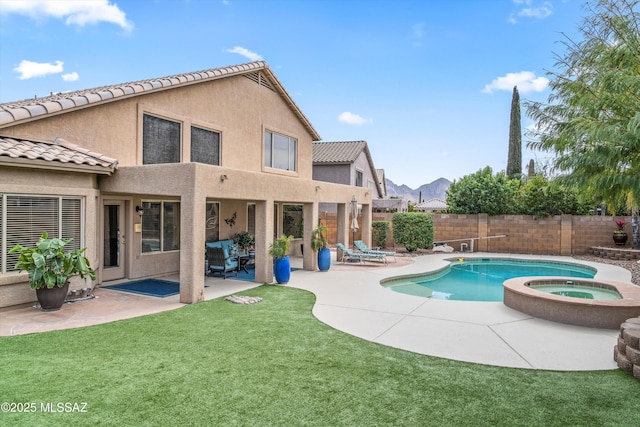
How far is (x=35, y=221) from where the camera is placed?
10281mm

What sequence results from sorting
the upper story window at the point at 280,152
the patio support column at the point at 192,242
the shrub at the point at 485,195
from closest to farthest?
the patio support column at the point at 192,242
the upper story window at the point at 280,152
the shrub at the point at 485,195

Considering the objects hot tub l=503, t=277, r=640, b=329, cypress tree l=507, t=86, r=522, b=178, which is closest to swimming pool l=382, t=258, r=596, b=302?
hot tub l=503, t=277, r=640, b=329

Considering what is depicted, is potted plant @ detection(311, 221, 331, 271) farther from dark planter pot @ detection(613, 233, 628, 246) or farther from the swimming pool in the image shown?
dark planter pot @ detection(613, 233, 628, 246)

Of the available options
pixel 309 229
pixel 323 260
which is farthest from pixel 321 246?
pixel 309 229

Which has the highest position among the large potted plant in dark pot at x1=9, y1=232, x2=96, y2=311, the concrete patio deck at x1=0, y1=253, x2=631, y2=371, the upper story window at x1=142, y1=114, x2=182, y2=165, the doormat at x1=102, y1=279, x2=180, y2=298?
the upper story window at x1=142, y1=114, x2=182, y2=165

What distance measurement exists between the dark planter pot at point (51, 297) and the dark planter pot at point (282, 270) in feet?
19.9

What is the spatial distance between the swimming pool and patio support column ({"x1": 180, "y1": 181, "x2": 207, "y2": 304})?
23.6ft

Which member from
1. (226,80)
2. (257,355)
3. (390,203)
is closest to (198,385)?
(257,355)

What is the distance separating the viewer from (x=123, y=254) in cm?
1395

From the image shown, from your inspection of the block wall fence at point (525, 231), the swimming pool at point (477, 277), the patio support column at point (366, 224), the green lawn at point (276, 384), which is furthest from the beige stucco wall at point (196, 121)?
the block wall fence at point (525, 231)

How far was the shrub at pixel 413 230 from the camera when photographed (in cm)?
2419

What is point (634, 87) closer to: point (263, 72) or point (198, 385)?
point (198, 385)

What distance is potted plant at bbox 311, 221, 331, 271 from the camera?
16484 millimetres

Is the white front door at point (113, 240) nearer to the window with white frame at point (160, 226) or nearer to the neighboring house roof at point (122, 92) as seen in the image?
the window with white frame at point (160, 226)
